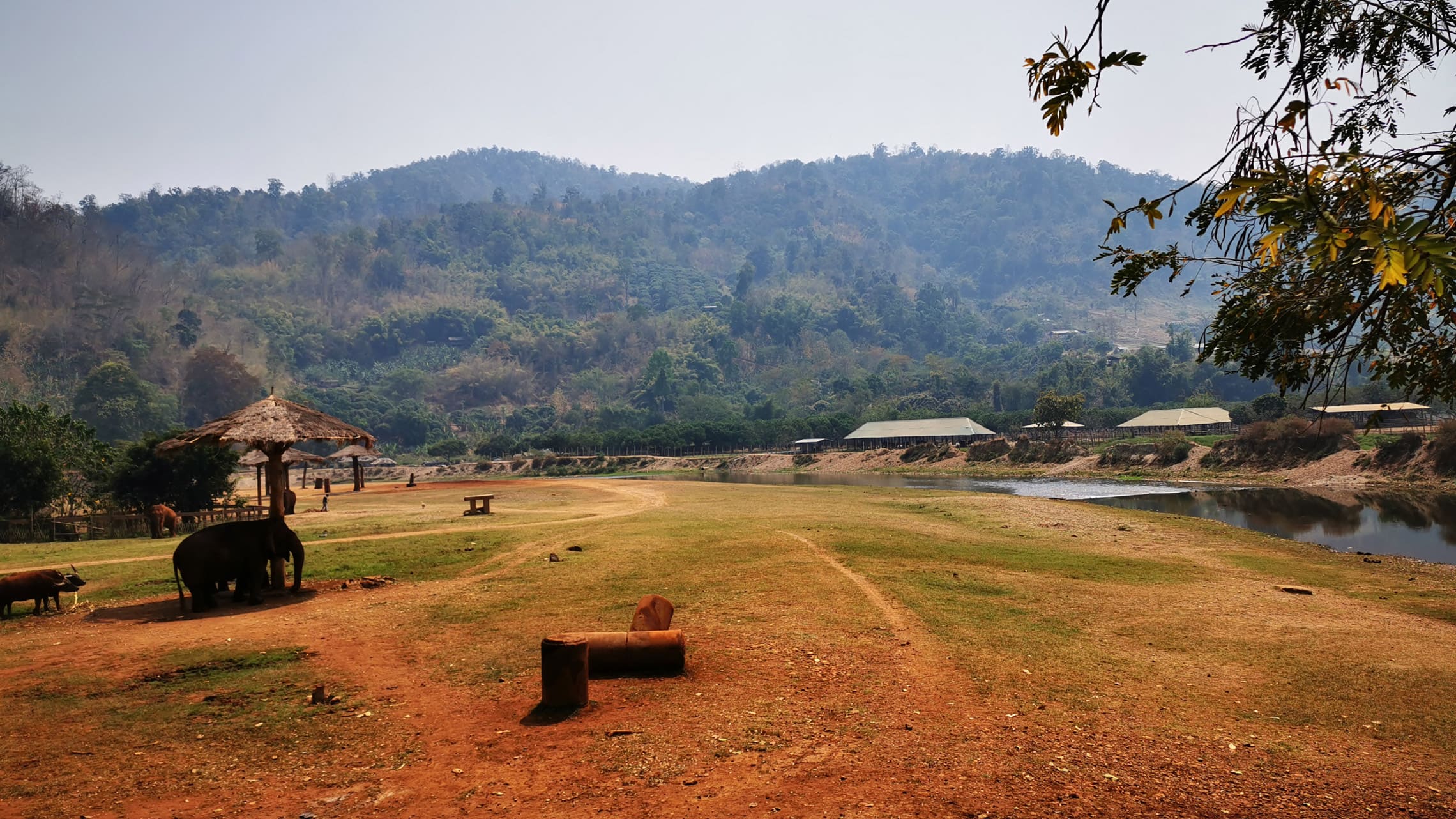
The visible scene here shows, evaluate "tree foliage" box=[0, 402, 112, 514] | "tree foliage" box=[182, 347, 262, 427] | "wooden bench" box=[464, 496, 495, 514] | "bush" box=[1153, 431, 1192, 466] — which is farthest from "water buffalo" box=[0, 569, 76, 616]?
"tree foliage" box=[182, 347, 262, 427]

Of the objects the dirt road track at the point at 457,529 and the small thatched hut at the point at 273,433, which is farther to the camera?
the dirt road track at the point at 457,529

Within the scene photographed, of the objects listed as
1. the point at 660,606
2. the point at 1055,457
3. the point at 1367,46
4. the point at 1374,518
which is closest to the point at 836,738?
the point at 660,606

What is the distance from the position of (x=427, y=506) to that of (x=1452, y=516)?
147 feet

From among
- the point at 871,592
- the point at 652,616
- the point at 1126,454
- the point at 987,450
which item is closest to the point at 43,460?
the point at 652,616

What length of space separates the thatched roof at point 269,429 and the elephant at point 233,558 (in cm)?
169

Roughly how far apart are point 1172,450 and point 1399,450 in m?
21.4

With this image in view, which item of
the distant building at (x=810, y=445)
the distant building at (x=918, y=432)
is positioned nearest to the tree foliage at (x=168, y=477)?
the distant building at (x=918, y=432)

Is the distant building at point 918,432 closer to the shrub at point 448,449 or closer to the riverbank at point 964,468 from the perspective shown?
the riverbank at point 964,468

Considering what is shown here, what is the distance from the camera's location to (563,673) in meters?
9.90

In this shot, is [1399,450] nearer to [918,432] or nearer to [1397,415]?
[1397,415]

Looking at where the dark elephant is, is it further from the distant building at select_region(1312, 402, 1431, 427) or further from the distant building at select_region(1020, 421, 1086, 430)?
the distant building at select_region(1020, 421, 1086, 430)

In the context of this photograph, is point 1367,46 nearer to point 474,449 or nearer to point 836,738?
point 836,738

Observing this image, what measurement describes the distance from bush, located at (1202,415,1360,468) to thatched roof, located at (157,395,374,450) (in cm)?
6463

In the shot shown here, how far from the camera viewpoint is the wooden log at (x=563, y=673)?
9898 mm
